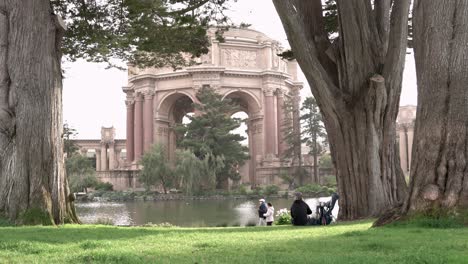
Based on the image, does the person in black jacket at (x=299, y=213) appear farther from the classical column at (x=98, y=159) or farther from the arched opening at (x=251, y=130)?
the classical column at (x=98, y=159)

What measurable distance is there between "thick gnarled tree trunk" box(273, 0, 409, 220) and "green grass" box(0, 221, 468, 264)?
3.18 metres

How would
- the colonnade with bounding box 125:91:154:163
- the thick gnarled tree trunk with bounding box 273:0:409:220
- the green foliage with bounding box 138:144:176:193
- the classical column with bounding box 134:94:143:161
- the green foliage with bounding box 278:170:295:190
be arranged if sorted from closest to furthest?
the thick gnarled tree trunk with bounding box 273:0:409:220 → the green foliage with bounding box 138:144:176:193 → the green foliage with bounding box 278:170:295:190 → the colonnade with bounding box 125:91:154:163 → the classical column with bounding box 134:94:143:161

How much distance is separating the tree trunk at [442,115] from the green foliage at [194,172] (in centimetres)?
2898

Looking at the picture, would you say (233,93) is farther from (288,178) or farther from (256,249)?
(256,249)

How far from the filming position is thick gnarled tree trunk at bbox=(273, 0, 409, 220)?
854 cm

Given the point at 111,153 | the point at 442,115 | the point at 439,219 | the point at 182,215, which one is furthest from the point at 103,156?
the point at 439,219

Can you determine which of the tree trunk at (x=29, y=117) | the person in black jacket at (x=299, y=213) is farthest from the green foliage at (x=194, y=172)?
the tree trunk at (x=29, y=117)

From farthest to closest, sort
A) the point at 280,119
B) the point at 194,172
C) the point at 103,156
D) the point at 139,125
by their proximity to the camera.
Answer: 1. the point at 103,156
2. the point at 280,119
3. the point at 139,125
4. the point at 194,172

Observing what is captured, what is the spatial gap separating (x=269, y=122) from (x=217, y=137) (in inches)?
443

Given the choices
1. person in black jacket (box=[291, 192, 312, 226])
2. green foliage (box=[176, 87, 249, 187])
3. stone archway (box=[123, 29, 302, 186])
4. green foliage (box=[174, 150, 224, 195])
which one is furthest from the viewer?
stone archway (box=[123, 29, 302, 186])

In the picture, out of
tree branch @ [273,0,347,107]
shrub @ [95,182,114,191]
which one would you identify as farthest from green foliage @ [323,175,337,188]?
tree branch @ [273,0,347,107]

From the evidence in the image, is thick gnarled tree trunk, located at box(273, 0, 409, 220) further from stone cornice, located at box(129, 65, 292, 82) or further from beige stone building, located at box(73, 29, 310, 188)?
stone cornice, located at box(129, 65, 292, 82)

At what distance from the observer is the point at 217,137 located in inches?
1563

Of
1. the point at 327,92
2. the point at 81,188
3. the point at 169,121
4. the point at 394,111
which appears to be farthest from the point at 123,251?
the point at 169,121
